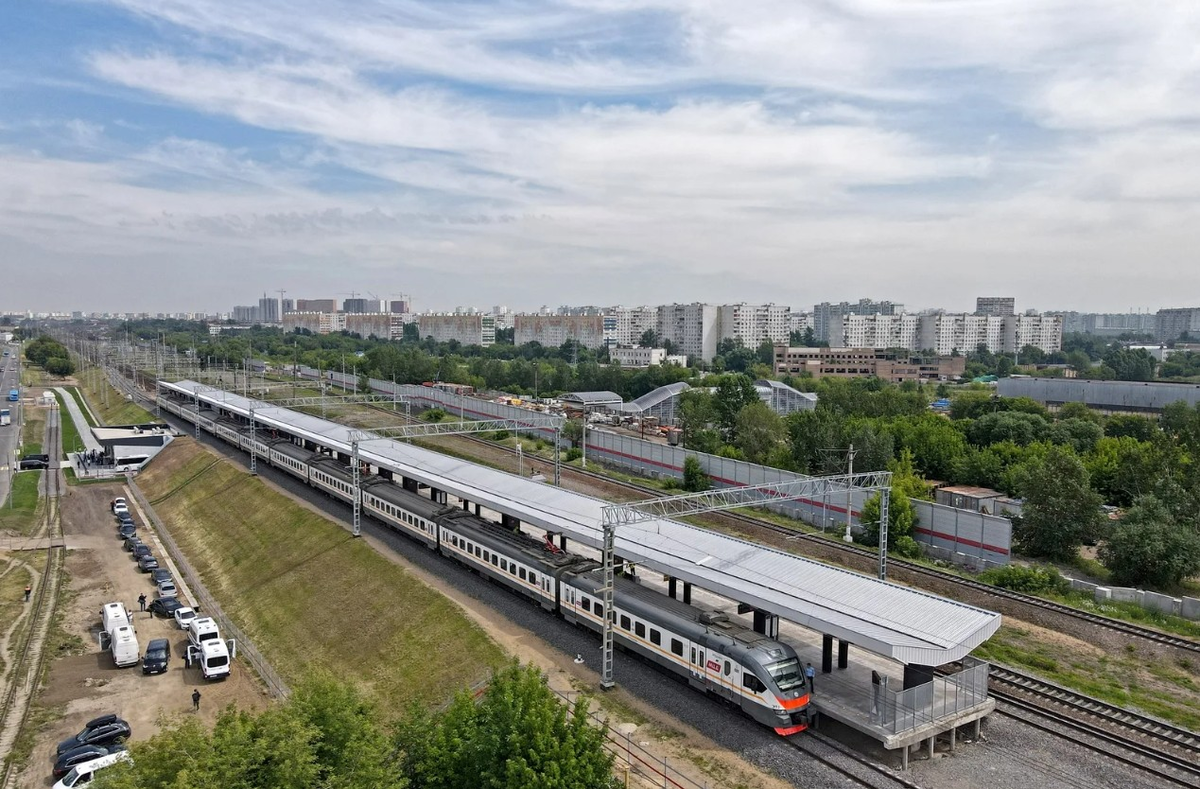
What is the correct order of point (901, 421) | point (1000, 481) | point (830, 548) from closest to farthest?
point (830, 548), point (1000, 481), point (901, 421)

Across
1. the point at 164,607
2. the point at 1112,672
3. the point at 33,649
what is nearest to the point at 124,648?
the point at 33,649

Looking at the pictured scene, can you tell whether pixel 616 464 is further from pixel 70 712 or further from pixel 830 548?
pixel 70 712

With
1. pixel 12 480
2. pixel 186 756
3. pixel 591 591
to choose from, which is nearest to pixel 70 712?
pixel 186 756

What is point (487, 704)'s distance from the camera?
16.9 m

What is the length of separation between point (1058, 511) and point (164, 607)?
42.1 meters

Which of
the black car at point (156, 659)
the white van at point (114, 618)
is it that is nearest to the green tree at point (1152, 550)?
the black car at point (156, 659)

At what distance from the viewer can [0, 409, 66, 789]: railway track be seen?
83.0 ft

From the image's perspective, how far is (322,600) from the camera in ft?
116

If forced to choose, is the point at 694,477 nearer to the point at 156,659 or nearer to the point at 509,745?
the point at 156,659

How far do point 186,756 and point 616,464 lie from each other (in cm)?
4612

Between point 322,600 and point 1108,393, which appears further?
point 1108,393

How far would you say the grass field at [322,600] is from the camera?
27.3 meters

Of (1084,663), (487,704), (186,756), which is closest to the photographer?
(186,756)

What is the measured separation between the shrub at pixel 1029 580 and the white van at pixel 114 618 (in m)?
36.0
